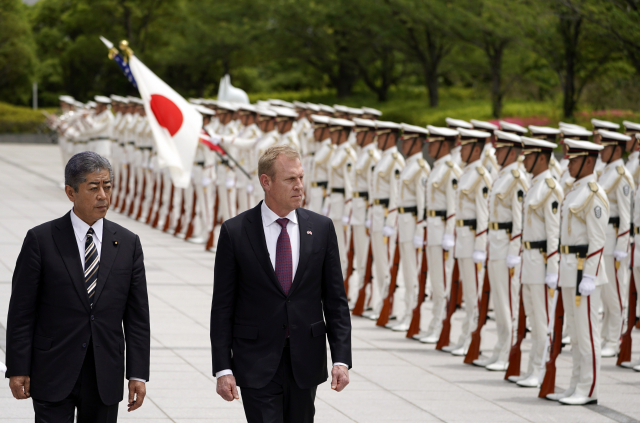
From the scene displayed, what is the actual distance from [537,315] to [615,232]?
189 centimetres

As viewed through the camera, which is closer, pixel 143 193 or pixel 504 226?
pixel 504 226

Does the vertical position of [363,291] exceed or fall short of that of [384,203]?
it falls short

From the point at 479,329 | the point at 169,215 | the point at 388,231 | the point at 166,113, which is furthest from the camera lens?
the point at 169,215

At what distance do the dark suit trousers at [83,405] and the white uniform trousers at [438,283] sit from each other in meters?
5.85

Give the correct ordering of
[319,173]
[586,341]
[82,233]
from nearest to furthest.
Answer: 1. [82,233]
2. [586,341]
3. [319,173]

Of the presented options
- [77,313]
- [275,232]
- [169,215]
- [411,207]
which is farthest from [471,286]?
[169,215]

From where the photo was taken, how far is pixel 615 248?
31.0 feet

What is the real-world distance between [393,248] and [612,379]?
314 cm

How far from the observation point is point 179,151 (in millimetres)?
11977

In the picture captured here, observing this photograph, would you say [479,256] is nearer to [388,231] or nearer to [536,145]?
[536,145]

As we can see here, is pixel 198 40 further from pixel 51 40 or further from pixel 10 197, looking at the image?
pixel 10 197

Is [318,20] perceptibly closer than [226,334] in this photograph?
No

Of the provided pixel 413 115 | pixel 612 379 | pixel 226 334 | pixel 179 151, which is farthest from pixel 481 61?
pixel 226 334

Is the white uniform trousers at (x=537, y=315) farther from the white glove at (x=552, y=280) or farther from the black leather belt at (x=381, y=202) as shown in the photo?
the black leather belt at (x=381, y=202)
